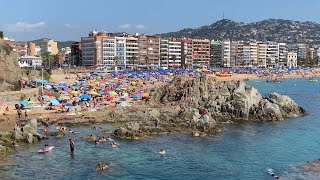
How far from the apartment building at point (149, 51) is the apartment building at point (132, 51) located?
7.18 ft

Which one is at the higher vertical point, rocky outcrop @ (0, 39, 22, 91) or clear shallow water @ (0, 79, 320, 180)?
rocky outcrop @ (0, 39, 22, 91)

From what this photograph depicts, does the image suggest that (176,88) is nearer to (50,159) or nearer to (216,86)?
(216,86)

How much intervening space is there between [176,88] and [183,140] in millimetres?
23116

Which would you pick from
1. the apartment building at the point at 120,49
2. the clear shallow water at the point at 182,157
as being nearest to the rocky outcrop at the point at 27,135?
the clear shallow water at the point at 182,157

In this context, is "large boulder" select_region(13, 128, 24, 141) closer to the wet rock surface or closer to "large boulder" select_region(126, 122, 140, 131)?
the wet rock surface

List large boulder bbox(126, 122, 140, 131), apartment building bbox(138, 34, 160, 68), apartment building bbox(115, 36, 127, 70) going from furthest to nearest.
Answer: apartment building bbox(138, 34, 160, 68) < apartment building bbox(115, 36, 127, 70) < large boulder bbox(126, 122, 140, 131)

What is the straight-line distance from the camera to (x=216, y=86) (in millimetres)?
61500

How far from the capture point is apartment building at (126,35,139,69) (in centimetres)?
18161

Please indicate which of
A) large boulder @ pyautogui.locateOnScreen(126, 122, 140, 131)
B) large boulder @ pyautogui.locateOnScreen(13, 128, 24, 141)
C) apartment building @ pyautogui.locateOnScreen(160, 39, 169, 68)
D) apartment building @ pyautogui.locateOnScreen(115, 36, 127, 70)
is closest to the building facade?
apartment building @ pyautogui.locateOnScreen(115, 36, 127, 70)

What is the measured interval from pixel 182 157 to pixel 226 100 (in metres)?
23.1

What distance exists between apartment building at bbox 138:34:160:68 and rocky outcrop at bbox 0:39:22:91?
112 m

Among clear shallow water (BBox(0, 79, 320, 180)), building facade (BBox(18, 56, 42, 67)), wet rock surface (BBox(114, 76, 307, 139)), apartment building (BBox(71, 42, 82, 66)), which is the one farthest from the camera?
apartment building (BBox(71, 42, 82, 66))

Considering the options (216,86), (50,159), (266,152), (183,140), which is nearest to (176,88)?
(216,86)

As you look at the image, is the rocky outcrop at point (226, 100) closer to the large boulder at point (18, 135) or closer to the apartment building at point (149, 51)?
the large boulder at point (18, 135)
